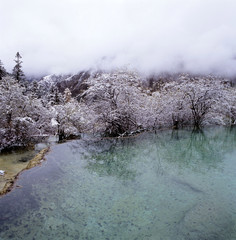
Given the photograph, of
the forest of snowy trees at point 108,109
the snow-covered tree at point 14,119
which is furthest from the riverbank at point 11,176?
the forest of snowy trees at point 108,109

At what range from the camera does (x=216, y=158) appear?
31.7ft

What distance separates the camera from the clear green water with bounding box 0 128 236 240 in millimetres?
4098

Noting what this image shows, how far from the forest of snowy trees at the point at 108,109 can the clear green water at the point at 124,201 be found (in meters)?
5.76

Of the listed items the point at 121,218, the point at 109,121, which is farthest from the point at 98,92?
the point at 121,218

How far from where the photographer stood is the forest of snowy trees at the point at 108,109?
41.2ft

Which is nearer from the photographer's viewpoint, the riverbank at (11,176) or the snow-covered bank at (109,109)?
the riverbank at (11,176)

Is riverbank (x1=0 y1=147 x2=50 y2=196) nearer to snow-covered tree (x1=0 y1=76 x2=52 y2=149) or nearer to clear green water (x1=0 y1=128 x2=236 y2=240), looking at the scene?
clear green water (x1=0 y1=128 x2=236 y2=240)

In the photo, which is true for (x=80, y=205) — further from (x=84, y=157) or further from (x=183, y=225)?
(x=84, y=157)

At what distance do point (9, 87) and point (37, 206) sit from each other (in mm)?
10255

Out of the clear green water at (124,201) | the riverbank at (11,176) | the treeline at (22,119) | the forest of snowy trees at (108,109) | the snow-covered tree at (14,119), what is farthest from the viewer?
the forest of snowy trees at (108,109)

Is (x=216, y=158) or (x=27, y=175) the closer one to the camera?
(x=27, y=175)

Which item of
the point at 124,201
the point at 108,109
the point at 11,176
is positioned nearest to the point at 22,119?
→ the point at 11,176

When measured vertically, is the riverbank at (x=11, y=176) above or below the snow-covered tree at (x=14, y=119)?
below

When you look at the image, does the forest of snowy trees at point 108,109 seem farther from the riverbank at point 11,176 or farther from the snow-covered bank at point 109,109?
the riverbank at point 11,176
